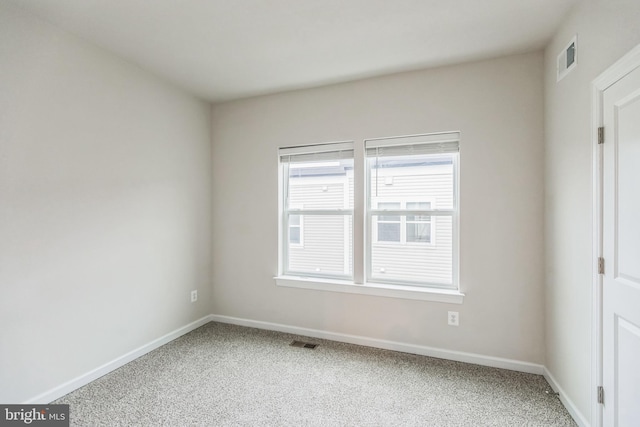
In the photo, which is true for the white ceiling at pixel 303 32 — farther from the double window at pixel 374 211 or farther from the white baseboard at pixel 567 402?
the white baseboard at pixel 567 402

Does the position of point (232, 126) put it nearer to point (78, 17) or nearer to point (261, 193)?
point (261, 193)

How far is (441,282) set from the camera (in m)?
2.84

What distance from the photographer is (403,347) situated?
9.40ft

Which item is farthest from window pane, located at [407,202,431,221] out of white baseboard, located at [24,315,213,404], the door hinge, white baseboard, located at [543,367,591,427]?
white baseboard, located at [24,315,213,404]

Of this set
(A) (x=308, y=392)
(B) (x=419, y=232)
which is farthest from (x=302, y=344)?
(B) (x=419, y=232)

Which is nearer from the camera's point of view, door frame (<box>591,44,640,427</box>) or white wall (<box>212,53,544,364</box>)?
door frame (<box>591,44,640,427</box>)

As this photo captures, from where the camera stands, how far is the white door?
143 cm

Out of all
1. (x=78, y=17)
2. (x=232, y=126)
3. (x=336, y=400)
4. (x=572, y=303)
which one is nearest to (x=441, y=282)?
(x=572, y=303)

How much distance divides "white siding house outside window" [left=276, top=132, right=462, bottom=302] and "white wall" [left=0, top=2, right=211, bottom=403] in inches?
47.6

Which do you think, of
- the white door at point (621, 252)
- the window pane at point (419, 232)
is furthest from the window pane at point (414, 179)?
the white door at point (621, 252)

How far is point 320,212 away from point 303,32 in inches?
67.1

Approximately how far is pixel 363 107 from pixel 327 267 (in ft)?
5.57

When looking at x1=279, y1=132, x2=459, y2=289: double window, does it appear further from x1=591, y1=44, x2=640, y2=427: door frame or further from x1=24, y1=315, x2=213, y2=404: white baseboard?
x1=24, y1=315, x2=213, y2=404: white baseboard

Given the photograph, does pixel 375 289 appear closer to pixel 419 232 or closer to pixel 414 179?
pixel 419 232
